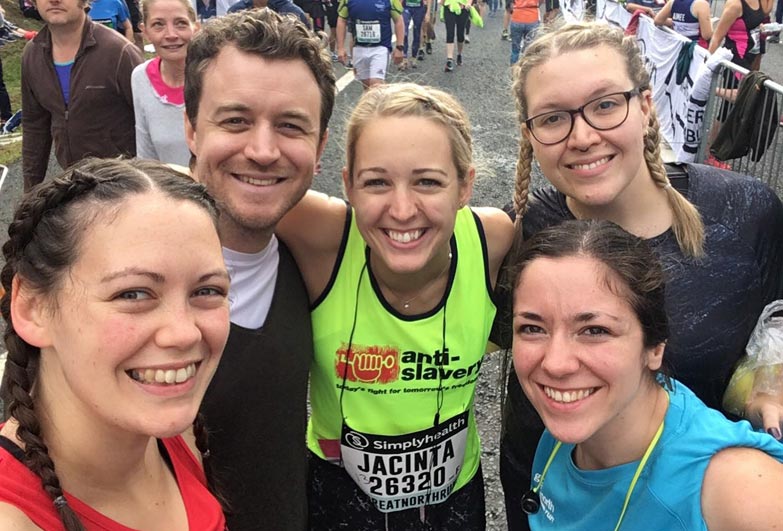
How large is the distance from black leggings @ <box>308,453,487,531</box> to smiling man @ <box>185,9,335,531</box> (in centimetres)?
23

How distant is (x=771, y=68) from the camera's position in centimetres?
1284

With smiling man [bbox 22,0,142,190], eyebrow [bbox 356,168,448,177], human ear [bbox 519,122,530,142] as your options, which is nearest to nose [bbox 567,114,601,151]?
human ear [bbox 519,122,530,142]

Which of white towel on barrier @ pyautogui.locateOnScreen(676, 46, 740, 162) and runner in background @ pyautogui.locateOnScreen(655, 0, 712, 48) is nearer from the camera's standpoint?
white towel on barrier @ pyautogui.locateOnScreen(676, 46, 740, 162)

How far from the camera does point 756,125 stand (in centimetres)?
547

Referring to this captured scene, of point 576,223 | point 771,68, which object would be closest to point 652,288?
point 576,223

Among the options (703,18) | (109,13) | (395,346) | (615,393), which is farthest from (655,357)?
(703,18)

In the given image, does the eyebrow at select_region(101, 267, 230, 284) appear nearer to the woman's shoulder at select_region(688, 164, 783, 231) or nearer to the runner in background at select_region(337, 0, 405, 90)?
the woman's shoulder at select_region(688, 164, 783, 231)

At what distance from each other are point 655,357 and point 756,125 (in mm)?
4622

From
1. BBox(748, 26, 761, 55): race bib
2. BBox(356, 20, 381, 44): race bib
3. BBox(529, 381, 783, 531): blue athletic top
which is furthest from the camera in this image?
BBox(356, 20, 381, 44): race bib

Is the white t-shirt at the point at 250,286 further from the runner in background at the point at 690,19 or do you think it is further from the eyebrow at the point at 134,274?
the runner in background at the point at 690,19

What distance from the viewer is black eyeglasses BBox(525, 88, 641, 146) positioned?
2.04 m

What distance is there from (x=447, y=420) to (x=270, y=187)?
0.91 m

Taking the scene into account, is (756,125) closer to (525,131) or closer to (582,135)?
(525,131)

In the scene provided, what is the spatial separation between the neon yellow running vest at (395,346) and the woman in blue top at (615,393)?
335mm
